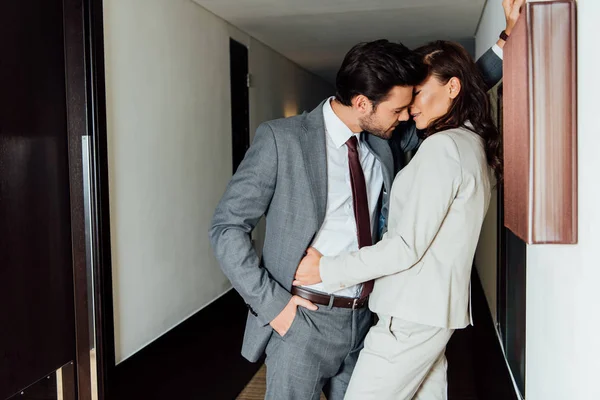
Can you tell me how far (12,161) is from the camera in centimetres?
193

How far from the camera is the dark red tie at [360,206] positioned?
1.71 metres

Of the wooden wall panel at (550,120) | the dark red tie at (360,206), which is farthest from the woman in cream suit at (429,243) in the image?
the wooden wall panel at (550,120)

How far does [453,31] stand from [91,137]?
415 cm

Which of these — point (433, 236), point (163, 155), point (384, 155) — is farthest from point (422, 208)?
point (163, 155)

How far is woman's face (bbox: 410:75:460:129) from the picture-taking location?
62.7 inches

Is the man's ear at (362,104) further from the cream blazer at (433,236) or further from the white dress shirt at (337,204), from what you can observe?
the cream blazer at (433,236)

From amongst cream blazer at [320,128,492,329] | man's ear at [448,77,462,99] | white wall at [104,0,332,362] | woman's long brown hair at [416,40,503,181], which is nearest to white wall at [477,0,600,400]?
cream blazer at [320,128,492,329]

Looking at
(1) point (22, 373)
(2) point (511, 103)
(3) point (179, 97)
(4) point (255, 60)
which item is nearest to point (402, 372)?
(2) point (511, 103)

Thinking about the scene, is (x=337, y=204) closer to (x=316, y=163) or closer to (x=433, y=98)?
(x=316, y=163)

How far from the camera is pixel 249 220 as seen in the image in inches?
67.0

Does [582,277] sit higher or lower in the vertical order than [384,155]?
lower

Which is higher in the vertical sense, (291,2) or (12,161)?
(291,2)

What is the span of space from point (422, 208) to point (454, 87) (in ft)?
1.22

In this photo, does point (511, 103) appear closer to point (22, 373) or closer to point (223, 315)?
point (22, 373)
